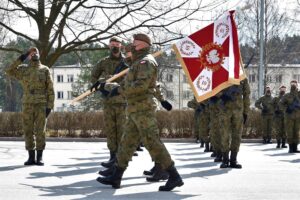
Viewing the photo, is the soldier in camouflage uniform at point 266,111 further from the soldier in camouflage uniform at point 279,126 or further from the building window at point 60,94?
the building window at point 60,94

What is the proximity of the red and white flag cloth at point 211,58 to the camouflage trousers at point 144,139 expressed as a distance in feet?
5.76

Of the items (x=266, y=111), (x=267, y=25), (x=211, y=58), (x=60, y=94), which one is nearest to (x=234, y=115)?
(x=211, y=58)

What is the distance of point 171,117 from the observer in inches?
846

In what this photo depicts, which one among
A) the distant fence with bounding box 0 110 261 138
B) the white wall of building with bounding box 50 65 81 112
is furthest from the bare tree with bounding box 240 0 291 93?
the white wall of building with bounding box 50 65 81 112

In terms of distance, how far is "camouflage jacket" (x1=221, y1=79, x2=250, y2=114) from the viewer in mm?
10094

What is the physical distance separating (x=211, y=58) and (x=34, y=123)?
3185 mm

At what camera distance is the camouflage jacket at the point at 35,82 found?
32.6ft

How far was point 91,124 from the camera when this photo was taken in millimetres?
21750

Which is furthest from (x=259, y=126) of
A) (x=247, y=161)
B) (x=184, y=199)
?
(x=184, y=199)

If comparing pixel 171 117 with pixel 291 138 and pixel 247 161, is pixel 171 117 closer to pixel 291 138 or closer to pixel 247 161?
pixel 291 138

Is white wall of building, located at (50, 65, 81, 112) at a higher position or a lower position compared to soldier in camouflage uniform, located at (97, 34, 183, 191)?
higher

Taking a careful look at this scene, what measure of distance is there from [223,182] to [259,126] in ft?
43.4

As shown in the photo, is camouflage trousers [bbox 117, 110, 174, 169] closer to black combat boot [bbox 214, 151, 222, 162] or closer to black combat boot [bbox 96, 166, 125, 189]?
black combat boot [bbox 96, 166, 125, 189]

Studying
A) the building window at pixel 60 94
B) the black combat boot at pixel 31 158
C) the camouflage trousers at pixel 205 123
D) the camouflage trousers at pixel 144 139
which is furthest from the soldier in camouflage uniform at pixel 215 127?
the building window at pixel 60 94
